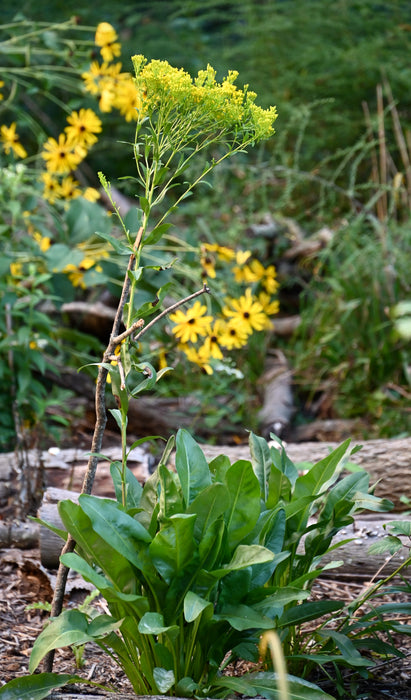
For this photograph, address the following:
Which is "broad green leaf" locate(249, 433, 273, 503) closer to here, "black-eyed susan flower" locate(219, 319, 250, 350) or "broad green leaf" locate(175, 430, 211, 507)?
"broad green leaf" locate(175, 430, 211, 507)

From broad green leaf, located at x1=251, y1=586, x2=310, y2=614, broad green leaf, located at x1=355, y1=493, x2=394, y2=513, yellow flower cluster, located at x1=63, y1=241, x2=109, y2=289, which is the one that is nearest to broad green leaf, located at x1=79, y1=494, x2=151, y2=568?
broad green leaf, located at x1=251, y1=586, x2=310, y2=614

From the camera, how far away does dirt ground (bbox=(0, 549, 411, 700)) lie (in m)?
1.46

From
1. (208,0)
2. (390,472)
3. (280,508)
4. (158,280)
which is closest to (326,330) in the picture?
(158,280)

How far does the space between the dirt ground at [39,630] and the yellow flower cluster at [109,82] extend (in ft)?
6.08

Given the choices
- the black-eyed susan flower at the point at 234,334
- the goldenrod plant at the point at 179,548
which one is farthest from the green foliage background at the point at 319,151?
the goldenrod plant at the point at 179,548

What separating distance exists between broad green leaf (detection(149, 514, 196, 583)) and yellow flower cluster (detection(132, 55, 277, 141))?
0.68 m

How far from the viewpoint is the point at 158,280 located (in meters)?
2.86

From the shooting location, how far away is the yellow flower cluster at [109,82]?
2936 mm

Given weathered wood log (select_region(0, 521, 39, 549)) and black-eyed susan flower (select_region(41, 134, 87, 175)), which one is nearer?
weathered wood log (select_region(0, 521, 39, 549))

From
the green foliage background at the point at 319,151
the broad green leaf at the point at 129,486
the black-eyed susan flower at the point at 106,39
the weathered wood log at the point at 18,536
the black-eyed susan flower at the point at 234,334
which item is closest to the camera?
the broad green leaf at the point at 129,486

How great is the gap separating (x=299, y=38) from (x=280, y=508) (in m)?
5.74

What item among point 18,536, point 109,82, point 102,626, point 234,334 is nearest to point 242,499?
point 102,626

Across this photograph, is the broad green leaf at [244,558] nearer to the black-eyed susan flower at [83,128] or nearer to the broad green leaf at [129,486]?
the broad green leaf at [129,486]

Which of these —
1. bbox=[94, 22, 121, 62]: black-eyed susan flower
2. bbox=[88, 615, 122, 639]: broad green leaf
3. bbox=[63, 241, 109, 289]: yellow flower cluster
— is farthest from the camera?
bbox=[94, 22, 121, 62]: black-eyed susan flower
